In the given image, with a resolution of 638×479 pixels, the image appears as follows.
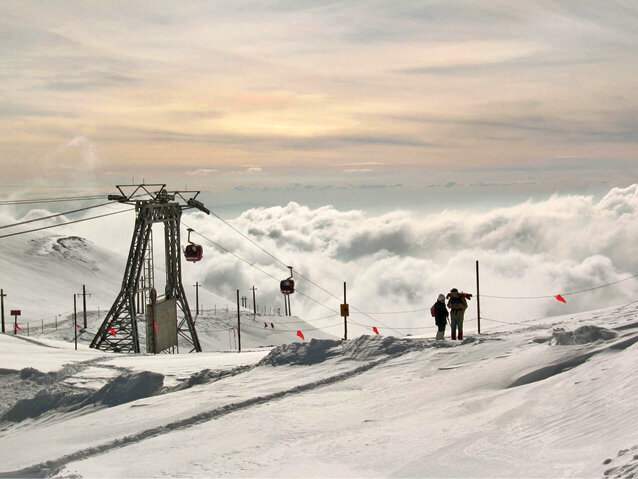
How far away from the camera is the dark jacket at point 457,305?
19.0 m

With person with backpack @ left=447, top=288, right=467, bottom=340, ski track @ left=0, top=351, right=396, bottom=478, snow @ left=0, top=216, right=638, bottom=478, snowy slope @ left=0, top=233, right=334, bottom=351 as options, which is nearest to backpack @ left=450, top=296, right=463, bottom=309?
person with backpack @ left=447, top=288, right=467, bottom=340

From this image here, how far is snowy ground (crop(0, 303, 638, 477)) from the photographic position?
9.20 meters

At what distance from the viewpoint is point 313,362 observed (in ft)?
57.2

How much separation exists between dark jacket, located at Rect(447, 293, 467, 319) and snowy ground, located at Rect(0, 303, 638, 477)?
4.75ft

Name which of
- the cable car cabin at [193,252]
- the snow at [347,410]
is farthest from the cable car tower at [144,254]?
the snow at [347,410]

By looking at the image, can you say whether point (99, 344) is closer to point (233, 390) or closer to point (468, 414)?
point (233, 390)

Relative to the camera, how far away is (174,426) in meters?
12.5

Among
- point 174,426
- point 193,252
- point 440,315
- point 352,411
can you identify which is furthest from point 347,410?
point 193,252

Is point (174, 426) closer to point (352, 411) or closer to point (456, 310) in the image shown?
point (352, 411)

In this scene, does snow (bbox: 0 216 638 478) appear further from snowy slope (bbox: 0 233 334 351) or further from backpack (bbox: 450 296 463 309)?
snowy slope (bbox: 0 233 334 351)

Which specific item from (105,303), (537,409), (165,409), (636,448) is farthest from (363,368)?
(105,303)

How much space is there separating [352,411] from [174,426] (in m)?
3.41

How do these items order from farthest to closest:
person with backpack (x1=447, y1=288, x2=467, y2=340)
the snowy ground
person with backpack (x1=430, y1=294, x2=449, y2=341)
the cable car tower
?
the cable car tower → person with backpack (x1=430, y1=294, x2=449, y2=341) → person with backpack (x1=447, y1=288, x2=467, y2=340) → the snowy ground

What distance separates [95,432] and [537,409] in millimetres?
8178
